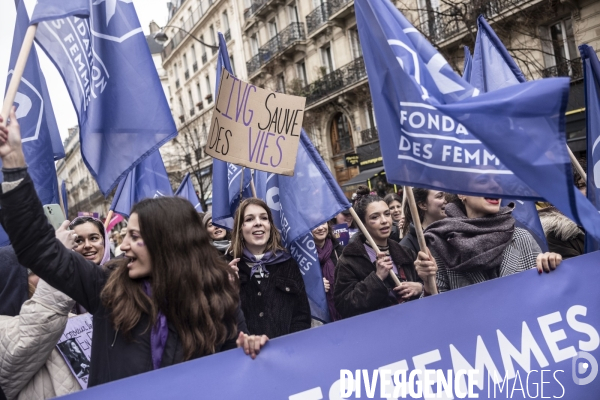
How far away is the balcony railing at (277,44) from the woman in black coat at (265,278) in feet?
82.3

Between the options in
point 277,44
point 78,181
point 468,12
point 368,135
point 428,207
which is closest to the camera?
point 428,207

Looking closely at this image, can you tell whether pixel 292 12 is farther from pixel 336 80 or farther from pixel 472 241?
pixel 472 241

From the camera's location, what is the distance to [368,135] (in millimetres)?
23875

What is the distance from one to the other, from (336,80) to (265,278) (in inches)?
883

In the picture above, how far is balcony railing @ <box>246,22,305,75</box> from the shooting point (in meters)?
27.7

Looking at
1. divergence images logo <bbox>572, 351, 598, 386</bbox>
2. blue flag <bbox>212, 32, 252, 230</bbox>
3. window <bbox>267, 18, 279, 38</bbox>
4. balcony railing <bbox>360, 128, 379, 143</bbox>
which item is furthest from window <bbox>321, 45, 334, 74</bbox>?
divergence images logo <bbox>572, 351, 598, 386</bbox>

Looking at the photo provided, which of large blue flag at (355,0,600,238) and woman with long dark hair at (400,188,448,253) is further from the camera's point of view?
woman with long dark hair at (400,188,448,253)

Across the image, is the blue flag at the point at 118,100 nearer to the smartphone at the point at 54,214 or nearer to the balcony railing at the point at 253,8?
the smartphone at the point at 54,214

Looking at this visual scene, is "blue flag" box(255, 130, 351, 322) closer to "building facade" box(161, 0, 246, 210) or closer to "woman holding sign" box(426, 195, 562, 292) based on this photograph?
"woman holding sign" box(426, 195, 562, 292)

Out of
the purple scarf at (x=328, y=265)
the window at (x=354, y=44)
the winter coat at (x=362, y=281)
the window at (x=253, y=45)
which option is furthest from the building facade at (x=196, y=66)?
the winter coat at (x=362, y=281)

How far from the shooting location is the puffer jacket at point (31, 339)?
214 centimetres

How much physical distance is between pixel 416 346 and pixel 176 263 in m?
1.08

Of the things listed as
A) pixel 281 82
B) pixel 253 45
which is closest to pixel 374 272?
pixel 281 82

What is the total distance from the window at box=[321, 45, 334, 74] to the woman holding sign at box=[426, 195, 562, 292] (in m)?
23.7
